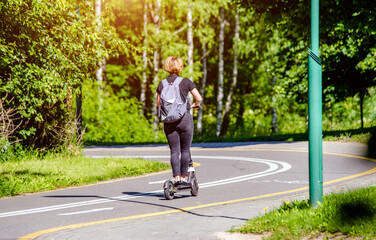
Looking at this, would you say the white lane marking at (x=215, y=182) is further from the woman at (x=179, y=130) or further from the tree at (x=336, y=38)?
the tree at (x=336, y=38)

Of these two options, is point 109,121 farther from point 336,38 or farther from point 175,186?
point 175,186

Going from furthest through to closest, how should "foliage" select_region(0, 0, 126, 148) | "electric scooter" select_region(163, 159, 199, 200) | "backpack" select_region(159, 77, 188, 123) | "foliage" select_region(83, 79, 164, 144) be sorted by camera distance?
1. "foliage" select_region(83, 79, 164, 144)
2. "foliage" select_region(0, 0, 126, 148)
3. "electric scooter" select_region(163, 159, 199, 200)
4. "backpack" select_region(159, 77, 188, 123)

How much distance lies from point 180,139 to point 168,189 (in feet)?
2.44

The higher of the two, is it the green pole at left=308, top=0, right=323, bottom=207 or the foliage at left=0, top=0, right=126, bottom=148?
the foliage at left=0, top=0, right=126, bottom=148

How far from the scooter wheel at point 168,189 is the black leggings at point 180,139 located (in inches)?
6.9

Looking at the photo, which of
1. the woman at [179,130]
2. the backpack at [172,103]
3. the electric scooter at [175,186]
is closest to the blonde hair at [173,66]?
the woman at [179,130]

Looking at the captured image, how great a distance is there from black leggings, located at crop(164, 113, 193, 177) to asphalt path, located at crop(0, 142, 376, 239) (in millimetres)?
512

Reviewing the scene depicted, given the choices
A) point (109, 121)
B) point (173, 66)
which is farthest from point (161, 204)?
point (109, 121)

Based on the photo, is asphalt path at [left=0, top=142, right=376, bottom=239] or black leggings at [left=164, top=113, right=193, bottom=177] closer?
asphalt path at [left=0, top=142, right=376, bottom=239]

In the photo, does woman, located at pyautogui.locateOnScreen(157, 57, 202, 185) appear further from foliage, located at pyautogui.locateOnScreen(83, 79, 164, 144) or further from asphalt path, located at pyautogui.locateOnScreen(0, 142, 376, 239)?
foliage, located at pyautogui.locateOnScreen(83, 79, 164, 144)

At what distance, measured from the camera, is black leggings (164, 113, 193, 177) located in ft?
26.0

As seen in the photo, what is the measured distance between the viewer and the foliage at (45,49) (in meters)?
9.87

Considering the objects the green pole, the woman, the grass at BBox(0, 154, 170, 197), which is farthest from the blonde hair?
the grass at BBox(0, 154, 170, 197)

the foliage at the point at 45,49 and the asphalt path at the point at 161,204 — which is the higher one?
the foliage at the point at 45,49
